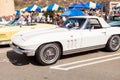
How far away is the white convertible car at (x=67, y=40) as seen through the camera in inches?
223

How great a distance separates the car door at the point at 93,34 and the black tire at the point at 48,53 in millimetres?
957

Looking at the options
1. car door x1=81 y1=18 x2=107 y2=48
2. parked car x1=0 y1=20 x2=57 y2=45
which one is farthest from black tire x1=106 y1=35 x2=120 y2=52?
parked car x1=0 y1=20 x2=57 y2=45

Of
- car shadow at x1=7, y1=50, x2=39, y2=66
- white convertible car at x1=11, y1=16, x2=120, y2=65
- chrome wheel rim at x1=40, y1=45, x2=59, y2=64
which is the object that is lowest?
car shadow at x1=7, y1=50, x2=39, y2=66

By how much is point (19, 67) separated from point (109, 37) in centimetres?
334

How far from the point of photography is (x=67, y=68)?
5.63 metres

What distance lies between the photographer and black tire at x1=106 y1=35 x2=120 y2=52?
7239 millimetres

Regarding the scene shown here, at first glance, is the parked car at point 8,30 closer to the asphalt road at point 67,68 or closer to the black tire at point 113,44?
the asphalt road at point 67,68

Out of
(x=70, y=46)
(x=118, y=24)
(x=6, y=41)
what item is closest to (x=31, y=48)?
(x=70, y=46)

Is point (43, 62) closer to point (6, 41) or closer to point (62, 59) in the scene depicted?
point (62, 59)

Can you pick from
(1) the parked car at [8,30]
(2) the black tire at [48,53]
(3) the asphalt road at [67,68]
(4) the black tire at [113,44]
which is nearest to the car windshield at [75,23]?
(3) the asphalt road at [67,68]

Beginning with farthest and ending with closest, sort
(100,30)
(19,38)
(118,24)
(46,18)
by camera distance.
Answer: (46,18), (118,24), (100,30), (19,38)

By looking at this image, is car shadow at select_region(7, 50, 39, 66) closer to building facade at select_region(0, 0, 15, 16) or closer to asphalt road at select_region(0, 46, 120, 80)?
asphalt road at select_region(0, 46, 120, 80)

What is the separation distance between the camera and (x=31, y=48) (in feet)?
18.2

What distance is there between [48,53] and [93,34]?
1.74 metres
